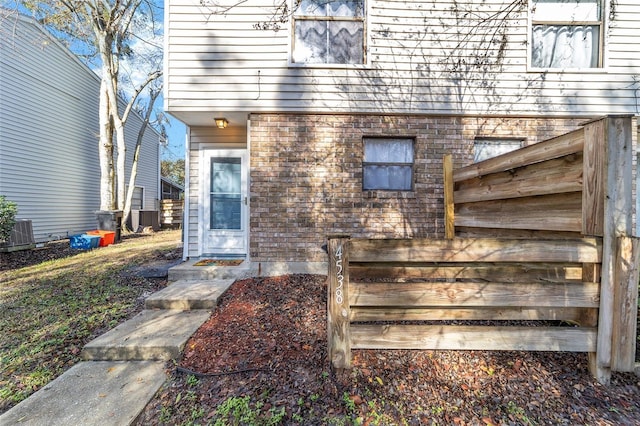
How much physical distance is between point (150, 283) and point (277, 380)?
11.3 ft

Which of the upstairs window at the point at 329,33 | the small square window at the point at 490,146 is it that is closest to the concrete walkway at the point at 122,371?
the upstairs window at the point at 329,33

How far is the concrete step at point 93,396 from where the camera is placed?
178cm

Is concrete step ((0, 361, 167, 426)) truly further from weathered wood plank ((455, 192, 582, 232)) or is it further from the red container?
the red container

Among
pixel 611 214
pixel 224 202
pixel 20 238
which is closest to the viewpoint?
pixel 611 214

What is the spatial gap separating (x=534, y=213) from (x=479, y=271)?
88 cm

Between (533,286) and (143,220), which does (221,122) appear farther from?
(143,220)

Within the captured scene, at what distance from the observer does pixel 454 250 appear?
6.48 feet


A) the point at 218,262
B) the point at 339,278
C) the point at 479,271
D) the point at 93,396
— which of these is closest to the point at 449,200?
the point at 479,271

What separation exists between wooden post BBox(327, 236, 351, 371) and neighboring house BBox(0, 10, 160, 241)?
1047 cm

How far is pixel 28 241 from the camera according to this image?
7246mm

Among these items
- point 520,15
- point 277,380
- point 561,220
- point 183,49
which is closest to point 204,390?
point 277,380

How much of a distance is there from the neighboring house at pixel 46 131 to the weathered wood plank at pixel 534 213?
11489 mm

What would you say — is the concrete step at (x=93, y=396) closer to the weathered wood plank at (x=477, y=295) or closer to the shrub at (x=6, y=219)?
the weathered wood plank at (x=477, y=295)

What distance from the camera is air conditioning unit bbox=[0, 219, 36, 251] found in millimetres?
6738
